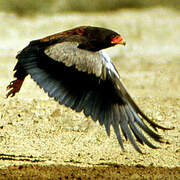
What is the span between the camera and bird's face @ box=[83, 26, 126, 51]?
5316mm


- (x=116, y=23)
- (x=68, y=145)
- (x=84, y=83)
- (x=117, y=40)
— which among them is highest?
(x=116, y=23)

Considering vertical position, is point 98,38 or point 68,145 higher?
point 98,38

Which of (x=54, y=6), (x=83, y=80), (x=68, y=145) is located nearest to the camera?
(x=83, y=80)

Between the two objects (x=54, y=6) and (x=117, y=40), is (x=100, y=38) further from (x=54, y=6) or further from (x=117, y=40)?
→ (x=54, y=6)

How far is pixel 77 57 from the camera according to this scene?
502 centimetres

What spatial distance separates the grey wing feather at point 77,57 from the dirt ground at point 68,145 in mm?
1104

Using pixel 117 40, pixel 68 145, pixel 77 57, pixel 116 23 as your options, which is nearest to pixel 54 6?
pixel 116 23

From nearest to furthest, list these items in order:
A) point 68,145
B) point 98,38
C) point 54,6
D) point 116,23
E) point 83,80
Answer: point 83,80 → point 98,38 → point 68,145 → point 116,23 → point 54,6

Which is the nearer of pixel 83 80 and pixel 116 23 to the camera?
pixel 83 80

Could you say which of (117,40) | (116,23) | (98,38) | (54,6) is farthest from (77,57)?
(54,6)

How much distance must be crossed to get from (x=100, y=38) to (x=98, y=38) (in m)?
0.02

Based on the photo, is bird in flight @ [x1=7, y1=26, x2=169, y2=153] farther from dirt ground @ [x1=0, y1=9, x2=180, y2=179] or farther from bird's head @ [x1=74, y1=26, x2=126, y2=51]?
dirt ground @ [x1=0, y1=9, x2=180, y2=179]

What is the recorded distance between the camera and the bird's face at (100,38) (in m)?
5.32

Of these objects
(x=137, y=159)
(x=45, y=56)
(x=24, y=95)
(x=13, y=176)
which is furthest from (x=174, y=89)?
(x=13, y=176)
